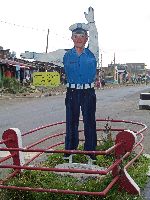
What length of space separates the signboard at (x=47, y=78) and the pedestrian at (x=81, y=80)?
37.5 metres

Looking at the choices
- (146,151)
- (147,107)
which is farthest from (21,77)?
(146,151)

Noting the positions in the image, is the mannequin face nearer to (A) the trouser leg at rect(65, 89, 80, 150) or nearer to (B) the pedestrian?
(B) the pedestrian

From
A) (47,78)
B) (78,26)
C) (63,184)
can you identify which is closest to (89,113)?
(78,26)

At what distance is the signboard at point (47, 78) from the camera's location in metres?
45.3

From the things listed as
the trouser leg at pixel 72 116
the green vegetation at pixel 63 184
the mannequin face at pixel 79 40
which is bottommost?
the green vegetation at pixel 63 184

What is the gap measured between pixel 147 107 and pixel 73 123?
16.9m

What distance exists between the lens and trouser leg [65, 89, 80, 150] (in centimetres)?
785

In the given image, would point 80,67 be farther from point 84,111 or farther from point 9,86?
point 9,86

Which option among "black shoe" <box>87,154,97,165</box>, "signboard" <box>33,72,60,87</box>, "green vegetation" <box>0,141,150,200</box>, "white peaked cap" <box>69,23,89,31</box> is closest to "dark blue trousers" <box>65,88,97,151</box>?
"black shoe" <box>87,154,97,165</box>

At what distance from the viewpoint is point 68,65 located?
25.7ft

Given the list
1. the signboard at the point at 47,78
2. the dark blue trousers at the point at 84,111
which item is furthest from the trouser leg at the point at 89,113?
the signboard at the point at 47,78

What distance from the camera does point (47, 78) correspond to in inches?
1805

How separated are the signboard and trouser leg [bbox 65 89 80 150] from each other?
3734 cm

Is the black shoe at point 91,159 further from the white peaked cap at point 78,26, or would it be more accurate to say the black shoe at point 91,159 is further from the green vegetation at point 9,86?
the green vegetation at point 9,86
